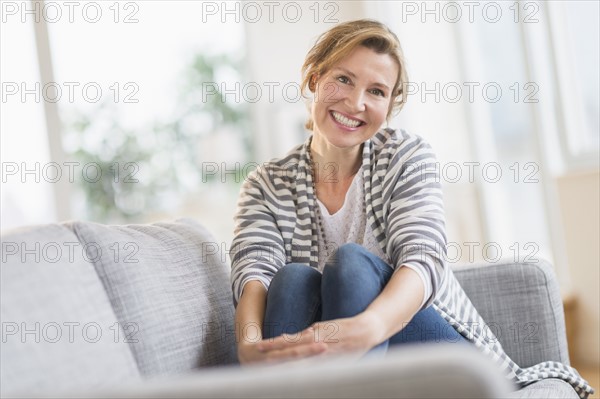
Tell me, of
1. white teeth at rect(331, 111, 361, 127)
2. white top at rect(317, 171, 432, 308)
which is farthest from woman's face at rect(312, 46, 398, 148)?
white top at rect(317, 171, 432, 308)

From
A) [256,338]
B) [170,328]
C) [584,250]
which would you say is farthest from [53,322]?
[584,250]

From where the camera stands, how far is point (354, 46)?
1929mm

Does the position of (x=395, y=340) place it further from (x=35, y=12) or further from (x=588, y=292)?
(x=35, y=12)

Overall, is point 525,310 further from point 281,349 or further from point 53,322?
point 53,322

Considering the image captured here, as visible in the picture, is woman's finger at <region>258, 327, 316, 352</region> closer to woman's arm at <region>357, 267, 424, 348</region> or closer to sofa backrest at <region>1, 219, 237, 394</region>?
woman's arm at <region>357, 267, 424, 348</region>

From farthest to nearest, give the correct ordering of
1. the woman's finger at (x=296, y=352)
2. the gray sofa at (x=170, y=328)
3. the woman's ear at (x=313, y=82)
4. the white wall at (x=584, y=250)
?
the white wall at (x=584, y=250) < the woman's ear at (x=313, y=82) < the woman's finger at (x=296, y=352) < the gray sofa at (x=170, y=328)

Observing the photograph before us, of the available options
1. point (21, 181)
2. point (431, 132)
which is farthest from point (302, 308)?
point (21, 181)

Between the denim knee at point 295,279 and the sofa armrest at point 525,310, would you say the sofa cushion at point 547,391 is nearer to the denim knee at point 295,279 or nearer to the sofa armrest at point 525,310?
the sofa armrest at point 525,310

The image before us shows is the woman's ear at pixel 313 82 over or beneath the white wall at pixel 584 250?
over

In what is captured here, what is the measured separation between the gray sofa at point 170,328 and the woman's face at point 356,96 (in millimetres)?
405

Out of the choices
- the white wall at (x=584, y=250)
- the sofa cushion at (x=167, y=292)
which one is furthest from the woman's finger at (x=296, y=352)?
the white wall at (x=584, y=250)

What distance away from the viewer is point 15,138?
477cm

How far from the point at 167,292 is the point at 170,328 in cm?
8

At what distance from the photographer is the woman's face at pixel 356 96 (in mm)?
1930
